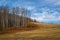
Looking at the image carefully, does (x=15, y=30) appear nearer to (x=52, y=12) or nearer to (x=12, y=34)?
(x=12, y=34)

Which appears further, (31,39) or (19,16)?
(19,16)

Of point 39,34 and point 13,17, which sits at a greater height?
point 13,17

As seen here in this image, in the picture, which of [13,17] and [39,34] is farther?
[13,17]

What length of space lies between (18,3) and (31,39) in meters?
1.29

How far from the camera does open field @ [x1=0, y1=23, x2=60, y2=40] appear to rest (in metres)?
4.23

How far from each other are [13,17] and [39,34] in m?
1.02

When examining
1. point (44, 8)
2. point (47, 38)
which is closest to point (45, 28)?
point (47, 38)

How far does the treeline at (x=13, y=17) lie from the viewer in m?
4.41

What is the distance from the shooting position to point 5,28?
4.38 m

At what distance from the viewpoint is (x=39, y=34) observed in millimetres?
4289

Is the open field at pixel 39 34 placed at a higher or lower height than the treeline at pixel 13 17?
lower

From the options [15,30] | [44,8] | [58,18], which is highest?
[44,8]

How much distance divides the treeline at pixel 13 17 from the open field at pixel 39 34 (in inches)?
12.3

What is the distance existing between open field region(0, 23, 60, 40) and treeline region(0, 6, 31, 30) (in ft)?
1.03
